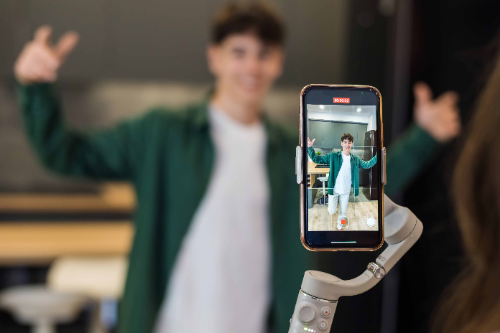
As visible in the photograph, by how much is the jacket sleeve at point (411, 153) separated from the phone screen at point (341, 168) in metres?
0.04

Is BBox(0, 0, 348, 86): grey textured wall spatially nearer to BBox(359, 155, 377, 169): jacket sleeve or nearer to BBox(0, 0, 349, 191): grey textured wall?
BBox(0, 0, 349, 191): grey textured wall

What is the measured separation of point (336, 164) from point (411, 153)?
2.6 inches

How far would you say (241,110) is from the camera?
0.25 meters

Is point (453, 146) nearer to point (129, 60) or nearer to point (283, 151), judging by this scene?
point (283, 151)

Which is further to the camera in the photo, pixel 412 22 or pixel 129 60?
pixel 129 60

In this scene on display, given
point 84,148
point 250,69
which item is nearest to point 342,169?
point 250,69

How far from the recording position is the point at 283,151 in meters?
0.21

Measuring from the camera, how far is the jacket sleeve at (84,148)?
496 millimetres

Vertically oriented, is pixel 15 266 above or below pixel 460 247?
below

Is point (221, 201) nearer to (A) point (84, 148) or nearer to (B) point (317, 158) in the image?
(B) point (317, 158)

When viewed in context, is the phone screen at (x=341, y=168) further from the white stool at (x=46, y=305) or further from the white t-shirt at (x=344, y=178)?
the white stool at (x=46, y=305)

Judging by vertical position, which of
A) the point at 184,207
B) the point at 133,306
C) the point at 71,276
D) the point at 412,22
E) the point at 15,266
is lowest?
the point at 15,266

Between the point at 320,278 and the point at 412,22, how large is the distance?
0.12 m

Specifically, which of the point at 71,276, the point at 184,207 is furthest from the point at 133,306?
the point at 71,276
